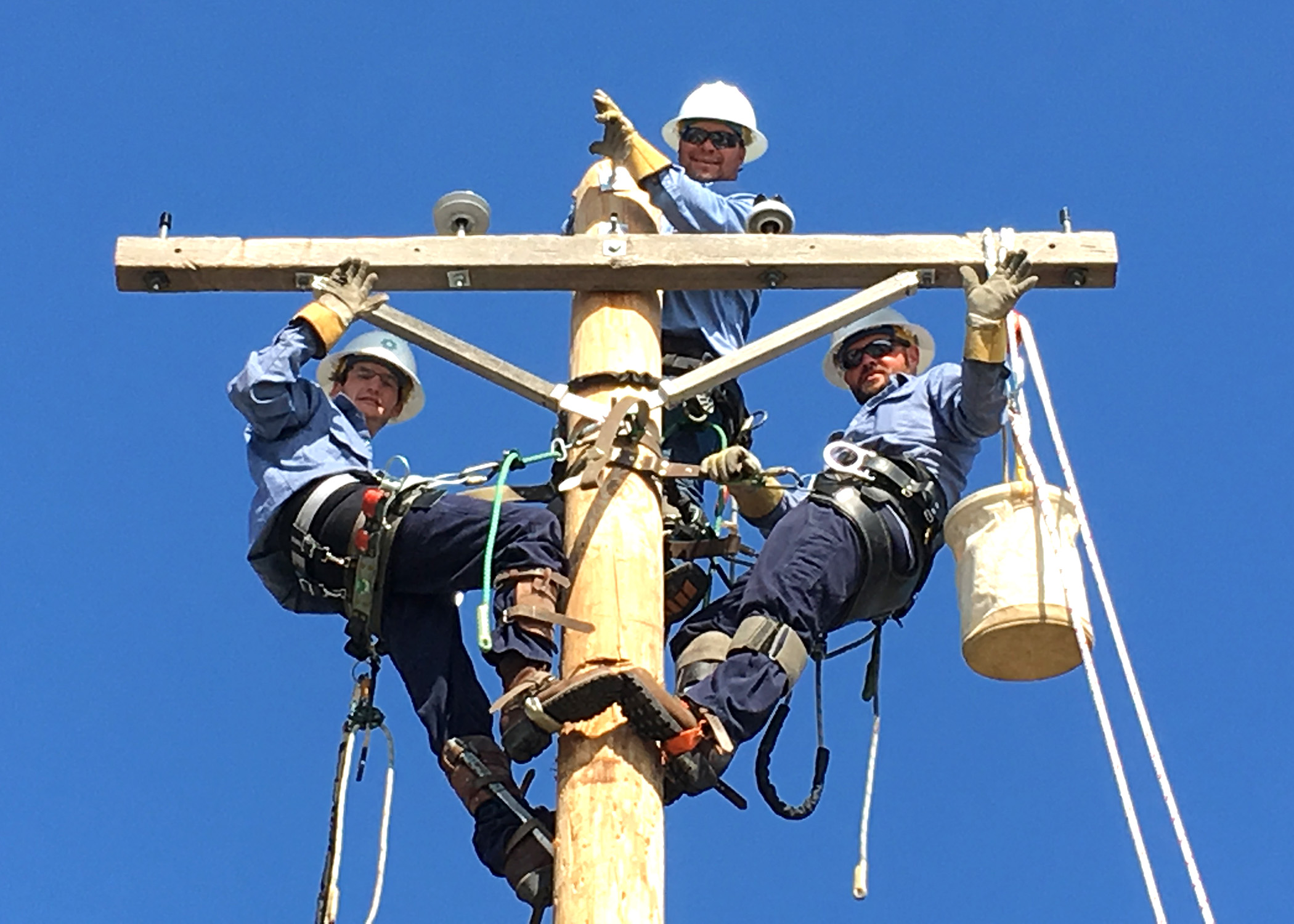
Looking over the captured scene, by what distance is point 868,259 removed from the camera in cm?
707

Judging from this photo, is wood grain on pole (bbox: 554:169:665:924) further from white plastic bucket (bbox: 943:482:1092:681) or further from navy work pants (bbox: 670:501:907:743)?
white plastic bucket (bbox: 943:482:1092:681)

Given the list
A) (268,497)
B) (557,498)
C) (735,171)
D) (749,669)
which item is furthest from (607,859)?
(735,171)

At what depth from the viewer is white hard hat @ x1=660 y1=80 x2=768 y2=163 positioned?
29.0 ft

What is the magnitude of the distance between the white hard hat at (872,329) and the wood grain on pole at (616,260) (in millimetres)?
1002

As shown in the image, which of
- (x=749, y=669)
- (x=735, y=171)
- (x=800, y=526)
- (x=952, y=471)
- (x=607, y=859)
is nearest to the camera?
(x=607, y=859)

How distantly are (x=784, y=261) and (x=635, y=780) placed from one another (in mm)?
1900

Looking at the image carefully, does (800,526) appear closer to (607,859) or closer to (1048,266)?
(1048,266)

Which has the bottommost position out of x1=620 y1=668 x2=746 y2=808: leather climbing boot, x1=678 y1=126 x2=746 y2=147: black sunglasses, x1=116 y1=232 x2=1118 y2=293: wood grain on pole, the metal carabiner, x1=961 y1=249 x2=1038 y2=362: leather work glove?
x1=620 y1=668 x2=746 y2=808: leather climbing boot

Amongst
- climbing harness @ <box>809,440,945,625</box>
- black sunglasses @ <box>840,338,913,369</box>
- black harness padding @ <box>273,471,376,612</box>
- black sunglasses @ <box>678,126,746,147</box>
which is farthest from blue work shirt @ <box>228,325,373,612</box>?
black sunglasses @ <box>678,126,746,147</box>

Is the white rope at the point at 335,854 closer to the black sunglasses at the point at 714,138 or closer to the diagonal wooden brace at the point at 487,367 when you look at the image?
the diagonal wooden brace at the point at 487,367

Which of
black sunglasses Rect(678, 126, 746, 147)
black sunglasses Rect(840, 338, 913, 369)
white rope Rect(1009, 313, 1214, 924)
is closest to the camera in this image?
white rope Rect(1009, 313, 1214, 924)

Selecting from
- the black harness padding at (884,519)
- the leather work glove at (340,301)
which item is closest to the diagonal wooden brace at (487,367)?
the leather work glove at (340,301)

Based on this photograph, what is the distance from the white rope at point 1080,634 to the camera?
18.4 feet

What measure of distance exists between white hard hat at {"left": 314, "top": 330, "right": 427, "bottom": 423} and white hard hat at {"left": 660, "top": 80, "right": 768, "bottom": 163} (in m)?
1.35
